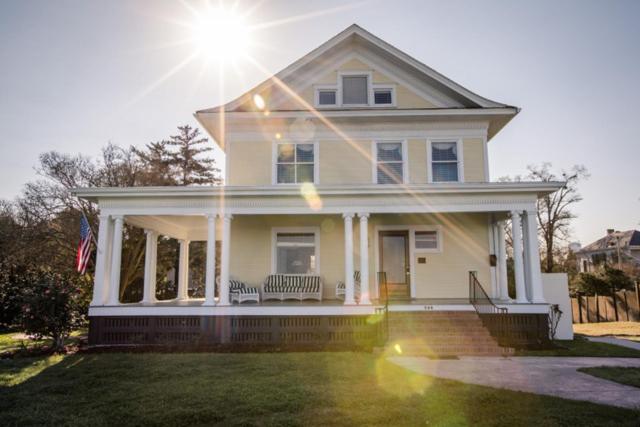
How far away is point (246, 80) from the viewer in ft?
48.8

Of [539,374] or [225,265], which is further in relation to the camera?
[225,265]

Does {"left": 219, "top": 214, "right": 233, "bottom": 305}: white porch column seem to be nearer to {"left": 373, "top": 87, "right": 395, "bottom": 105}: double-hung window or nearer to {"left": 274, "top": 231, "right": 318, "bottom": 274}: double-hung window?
{"left": 274, "top": 231, "right": 318, "bottom": 274}: double-hung window

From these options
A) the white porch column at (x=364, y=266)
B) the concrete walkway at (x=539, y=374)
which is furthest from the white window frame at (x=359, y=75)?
the concrete walkway at (x=539, y=374)

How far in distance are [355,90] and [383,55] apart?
4.68ft

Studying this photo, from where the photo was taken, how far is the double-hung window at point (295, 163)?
544 inches

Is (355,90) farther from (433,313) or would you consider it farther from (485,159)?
(433,313)

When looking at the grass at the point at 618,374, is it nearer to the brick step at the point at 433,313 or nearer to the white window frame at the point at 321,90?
the brick step at the point at 433,313

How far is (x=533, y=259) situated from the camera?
10859 millimetres

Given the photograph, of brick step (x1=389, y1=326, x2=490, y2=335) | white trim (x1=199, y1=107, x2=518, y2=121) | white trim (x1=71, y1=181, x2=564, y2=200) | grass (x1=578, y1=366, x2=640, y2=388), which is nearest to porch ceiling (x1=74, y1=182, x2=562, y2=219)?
white trim (x1=71, y1=181, x2=564, y2=200)

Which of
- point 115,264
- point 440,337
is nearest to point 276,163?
point 115,264

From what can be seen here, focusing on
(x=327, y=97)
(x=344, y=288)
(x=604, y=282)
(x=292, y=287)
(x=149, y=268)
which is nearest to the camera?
(x=344, y=288)

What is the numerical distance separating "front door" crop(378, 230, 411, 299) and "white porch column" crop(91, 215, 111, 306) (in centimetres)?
755

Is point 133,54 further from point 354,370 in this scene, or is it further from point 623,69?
point 623,69

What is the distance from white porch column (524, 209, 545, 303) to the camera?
420 inches
